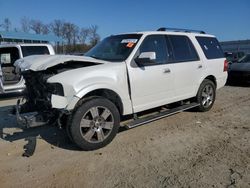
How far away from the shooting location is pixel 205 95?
7.14 meters

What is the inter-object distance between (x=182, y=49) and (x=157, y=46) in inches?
33.3

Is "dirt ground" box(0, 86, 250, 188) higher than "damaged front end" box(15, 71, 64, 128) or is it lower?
lower

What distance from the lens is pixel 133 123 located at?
5184mm

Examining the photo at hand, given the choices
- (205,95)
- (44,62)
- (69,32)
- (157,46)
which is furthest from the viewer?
(69,32)

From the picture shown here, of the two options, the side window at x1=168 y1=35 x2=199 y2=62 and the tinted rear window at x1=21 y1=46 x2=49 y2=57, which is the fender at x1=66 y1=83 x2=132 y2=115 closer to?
the side window at x1=168 y1=35 x2=199 y2=62

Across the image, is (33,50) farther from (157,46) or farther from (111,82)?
(111,82)

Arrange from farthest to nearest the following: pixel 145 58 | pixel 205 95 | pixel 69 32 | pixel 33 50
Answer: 1. pixel 69 32
2. pixel 33 50
3. pixel 205 95
4. pixel 145 58

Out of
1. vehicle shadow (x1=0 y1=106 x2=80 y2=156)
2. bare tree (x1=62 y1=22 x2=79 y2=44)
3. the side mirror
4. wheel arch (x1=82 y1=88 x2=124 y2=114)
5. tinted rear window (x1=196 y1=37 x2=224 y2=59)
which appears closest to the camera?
wheel arch (x1=82 y1=88 x2=124 y2=114)

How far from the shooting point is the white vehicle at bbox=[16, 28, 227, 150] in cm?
450

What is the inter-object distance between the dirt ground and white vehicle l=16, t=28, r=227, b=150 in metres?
0.37

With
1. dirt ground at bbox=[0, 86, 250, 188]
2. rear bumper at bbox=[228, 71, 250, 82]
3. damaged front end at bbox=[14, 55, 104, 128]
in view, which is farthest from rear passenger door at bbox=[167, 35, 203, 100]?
rear bumper at bbox=[228, 71, 250, 82]

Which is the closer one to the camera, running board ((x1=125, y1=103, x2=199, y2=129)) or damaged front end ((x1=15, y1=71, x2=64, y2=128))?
damaged front end ((x1=15, y1=71, x2=64, y2=128))

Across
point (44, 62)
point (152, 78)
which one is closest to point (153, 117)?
point (152, 78)

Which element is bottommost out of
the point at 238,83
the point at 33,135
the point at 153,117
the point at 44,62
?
the point at 238,83
